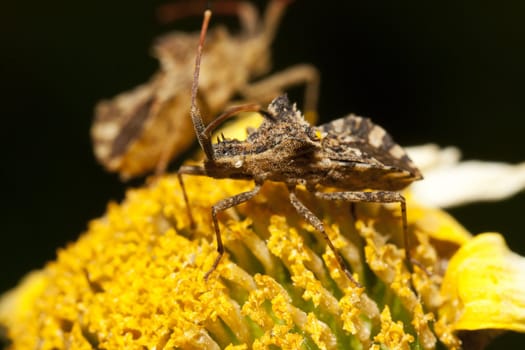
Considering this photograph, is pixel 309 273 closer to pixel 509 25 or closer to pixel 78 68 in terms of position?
pixel 509 25

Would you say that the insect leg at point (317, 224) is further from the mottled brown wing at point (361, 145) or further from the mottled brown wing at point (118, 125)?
the mottled brown wing at point (118, 125)

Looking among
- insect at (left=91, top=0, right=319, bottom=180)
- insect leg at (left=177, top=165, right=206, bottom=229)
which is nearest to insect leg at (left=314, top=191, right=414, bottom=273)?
insect leg at (left=177, top=165, right=206, bottom=229)

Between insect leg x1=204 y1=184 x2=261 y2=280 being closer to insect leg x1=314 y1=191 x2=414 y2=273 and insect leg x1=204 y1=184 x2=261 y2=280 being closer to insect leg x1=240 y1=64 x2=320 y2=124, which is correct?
insect leg x1=314 y1=191 x2=414 y2=273

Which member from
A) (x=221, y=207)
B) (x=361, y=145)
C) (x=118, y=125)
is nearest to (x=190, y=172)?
(x=221, y=207)

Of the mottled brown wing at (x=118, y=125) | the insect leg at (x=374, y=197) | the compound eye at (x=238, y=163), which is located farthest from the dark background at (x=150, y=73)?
the compound eye at (x=238, y=163)

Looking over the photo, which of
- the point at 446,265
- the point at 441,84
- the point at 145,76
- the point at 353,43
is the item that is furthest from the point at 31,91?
the point at 446,265

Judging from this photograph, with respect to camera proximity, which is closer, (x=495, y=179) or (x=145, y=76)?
(x=495, y=179)
